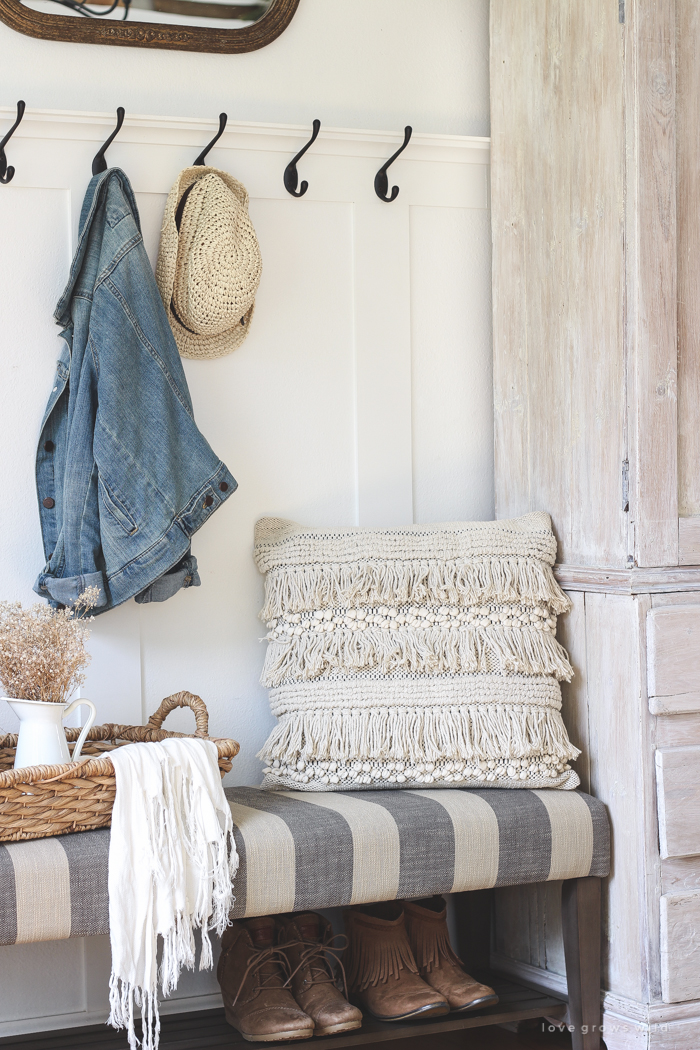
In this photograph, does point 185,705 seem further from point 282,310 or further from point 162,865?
point 282,310

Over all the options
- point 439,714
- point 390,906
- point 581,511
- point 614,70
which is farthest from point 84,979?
point 614,70

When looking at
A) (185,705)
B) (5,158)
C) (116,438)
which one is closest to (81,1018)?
(185,705)

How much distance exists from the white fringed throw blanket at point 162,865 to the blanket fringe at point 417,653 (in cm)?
35

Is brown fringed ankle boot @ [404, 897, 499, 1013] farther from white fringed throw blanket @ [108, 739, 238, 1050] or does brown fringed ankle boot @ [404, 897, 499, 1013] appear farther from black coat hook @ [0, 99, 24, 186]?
black coat hook @ [0, 99, 24, 186]

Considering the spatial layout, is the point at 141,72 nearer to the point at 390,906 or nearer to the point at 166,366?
the point at 166,366

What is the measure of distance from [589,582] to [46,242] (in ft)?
3.57

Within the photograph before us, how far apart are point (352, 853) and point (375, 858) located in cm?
4

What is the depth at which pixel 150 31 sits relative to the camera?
6.00 feet

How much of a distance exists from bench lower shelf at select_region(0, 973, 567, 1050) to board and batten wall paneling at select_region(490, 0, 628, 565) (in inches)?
29.3

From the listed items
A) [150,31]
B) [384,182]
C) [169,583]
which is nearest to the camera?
[169,583]

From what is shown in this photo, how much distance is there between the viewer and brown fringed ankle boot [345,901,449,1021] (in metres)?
1.63

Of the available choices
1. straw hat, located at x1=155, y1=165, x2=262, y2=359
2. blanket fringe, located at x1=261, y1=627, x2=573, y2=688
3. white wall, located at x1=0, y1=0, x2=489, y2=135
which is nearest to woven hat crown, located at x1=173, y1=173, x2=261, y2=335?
straw hat, located at x1=155, y1=165, x2=262, y2=359

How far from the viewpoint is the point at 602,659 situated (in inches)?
→ 69.1

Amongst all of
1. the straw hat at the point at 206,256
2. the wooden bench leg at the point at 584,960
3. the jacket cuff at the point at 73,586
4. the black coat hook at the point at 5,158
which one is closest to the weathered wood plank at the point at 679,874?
the wooden bench leg at the point at 584,960
